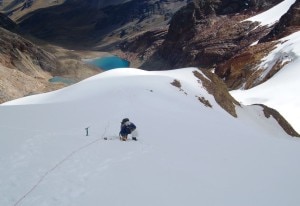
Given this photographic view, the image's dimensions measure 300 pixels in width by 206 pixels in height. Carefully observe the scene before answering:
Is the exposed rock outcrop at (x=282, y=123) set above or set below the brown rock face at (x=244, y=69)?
below

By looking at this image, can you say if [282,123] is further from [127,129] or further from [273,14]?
[273,14]

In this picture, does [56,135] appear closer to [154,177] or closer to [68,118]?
[68,118]

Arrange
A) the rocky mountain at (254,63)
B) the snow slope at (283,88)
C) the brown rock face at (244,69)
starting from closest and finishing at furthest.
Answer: the snow slope at (283,88), the rocky mountain at (254,63), the brown rock face at (244,69)

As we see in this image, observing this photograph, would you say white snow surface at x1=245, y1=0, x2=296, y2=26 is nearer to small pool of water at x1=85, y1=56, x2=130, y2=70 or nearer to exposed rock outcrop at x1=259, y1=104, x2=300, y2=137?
small pool of water at x1=85, y1=56, x2=130, y2=70

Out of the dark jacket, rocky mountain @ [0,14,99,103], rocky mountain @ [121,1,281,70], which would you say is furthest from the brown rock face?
the dark jacket

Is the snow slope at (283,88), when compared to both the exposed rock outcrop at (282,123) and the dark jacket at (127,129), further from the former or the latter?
the dark jacket at (127,129)

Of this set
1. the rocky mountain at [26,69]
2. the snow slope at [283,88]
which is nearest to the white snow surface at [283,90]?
the snow slope at [283,88]
